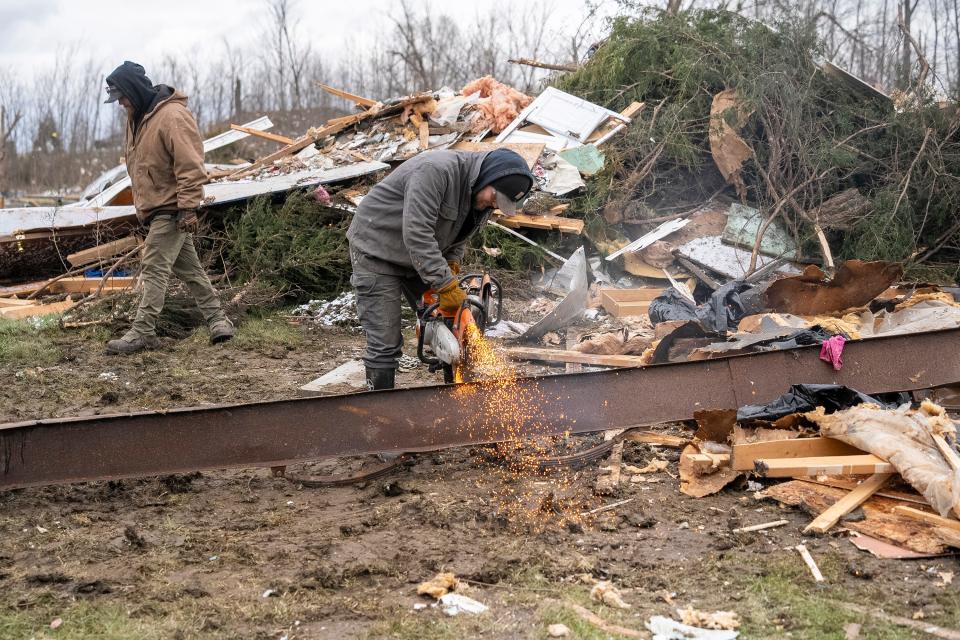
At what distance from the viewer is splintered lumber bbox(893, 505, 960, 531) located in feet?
10.7

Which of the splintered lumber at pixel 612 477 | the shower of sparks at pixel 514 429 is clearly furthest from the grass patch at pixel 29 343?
the splintered lumber at pixel 612 477

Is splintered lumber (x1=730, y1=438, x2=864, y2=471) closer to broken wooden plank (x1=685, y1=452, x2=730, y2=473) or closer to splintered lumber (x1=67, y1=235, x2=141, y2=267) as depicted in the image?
broken wooden plank (x1=685, y1=452, x2=730, y2=473)

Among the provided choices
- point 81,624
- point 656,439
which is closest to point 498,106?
point 656,439

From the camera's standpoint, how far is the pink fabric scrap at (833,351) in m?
4.56

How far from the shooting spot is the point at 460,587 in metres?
3.06

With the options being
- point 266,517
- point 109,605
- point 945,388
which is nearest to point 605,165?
point 945,388

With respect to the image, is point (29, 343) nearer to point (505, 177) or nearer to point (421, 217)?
point (421, 217)

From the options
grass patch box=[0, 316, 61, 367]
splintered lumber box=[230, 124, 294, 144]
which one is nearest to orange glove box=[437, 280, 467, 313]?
grass patch box=[0, 316, 61, 367]

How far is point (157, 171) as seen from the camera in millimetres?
6613

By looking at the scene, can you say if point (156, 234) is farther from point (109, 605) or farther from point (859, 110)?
point (859, 110)

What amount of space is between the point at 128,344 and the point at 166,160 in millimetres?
1603

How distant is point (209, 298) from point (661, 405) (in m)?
4.49

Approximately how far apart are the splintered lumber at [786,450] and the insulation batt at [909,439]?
0.24ft

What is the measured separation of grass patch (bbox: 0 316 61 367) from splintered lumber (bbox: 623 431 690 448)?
4889 millimetres
